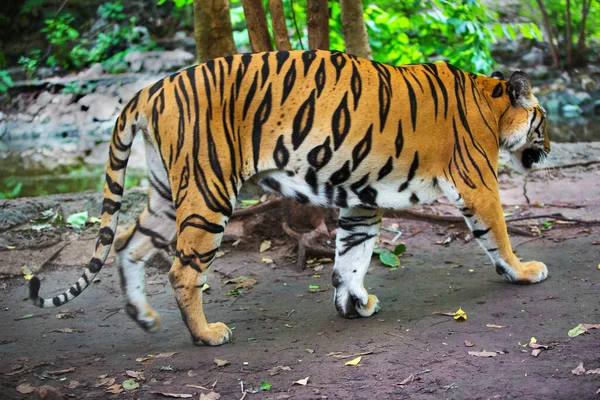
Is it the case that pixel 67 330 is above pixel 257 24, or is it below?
below

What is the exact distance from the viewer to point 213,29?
23.5 ft

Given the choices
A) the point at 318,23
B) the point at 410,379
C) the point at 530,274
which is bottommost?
the point at 530,274

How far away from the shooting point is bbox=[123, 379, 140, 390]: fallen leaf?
12.7 ft

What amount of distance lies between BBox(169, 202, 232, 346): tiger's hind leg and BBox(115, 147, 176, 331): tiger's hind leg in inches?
13.7

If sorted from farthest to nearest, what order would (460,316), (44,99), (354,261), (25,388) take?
(44,99) < (354,261) < (460,316) < (25,388)

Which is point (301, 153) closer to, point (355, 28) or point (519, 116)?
point (519, 116)

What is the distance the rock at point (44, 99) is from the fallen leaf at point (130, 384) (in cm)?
1601

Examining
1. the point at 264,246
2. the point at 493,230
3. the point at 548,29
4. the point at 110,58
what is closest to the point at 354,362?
the point at 493,230

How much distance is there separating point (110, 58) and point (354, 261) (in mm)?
17048

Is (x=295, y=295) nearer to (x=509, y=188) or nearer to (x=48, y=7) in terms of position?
(x=509, y=188)

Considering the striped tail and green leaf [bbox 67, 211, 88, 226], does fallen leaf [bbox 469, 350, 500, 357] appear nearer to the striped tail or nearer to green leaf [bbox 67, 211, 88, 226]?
the striped tail

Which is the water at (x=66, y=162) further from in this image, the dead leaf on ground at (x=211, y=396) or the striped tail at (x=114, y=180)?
the dead leaf on ground at (x=211, y=396)

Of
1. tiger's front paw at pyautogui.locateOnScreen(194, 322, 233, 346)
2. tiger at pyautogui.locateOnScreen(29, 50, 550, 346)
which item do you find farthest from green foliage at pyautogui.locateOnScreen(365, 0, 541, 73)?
tiger's front paw at pyautogui.locateOnScreen(194, 322, 233, 346)

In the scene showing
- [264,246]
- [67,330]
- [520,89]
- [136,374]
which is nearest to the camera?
[136,374]
